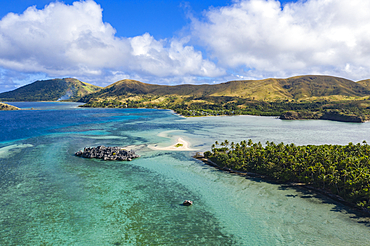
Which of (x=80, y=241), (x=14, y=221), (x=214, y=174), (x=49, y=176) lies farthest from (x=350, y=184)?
(x=49, y=176)

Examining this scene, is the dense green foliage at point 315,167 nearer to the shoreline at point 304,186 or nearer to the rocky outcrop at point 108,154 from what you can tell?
the shoreline at point 304,186

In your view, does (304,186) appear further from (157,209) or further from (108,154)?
(108,154)

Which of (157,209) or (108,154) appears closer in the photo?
(157,209)

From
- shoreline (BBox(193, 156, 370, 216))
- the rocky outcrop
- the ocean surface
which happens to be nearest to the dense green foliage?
shoreline (BBox(193, 156, 370, 216))

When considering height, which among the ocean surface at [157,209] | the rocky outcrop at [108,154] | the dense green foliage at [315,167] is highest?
the dense green foliage at [315,167]

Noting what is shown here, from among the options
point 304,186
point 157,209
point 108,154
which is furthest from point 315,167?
point 108,154

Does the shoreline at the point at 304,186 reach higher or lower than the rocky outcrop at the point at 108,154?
lower

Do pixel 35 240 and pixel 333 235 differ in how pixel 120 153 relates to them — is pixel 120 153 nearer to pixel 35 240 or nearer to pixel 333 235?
pixel 35 240

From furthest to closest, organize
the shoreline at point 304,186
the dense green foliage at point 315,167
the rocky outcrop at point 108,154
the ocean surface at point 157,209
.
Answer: the rocky outcrop at point 108,154
the dense green foliage at point 315,167
the shoreline at point 304,186
the ocean surface at point 157,209

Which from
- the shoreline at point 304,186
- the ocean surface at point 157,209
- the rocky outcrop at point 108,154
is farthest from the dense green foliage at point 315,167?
the rocky outcrop at point 108,154
